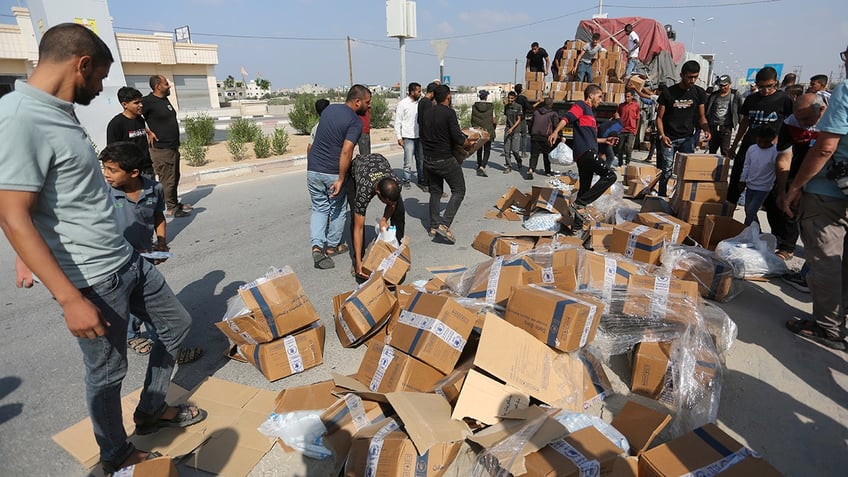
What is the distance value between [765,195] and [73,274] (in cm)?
586

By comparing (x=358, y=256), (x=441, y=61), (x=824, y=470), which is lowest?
(x=824, y=470)

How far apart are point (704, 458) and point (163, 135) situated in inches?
266

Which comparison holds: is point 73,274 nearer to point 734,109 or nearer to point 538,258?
point 538,258

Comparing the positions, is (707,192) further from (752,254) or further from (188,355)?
(188,355)

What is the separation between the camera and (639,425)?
2174 millimetres

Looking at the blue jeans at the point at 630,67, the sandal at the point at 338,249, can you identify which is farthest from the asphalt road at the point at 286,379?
the blue jeans at the point at 630,67

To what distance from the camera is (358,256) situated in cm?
411

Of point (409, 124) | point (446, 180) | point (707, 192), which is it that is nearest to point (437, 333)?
point (446, 180)

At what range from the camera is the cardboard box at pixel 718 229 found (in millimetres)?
4597

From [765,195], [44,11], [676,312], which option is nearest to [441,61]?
[44,11]

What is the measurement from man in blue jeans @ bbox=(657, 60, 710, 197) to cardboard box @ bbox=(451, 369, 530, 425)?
5.85 metres

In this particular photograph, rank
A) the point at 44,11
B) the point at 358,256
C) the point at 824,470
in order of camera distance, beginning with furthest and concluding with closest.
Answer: the point at 44,11 → the point at 358,256 → the point at 824,470

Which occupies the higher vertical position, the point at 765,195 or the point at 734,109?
the point at 734,109

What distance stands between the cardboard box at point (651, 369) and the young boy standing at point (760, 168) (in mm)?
2942
